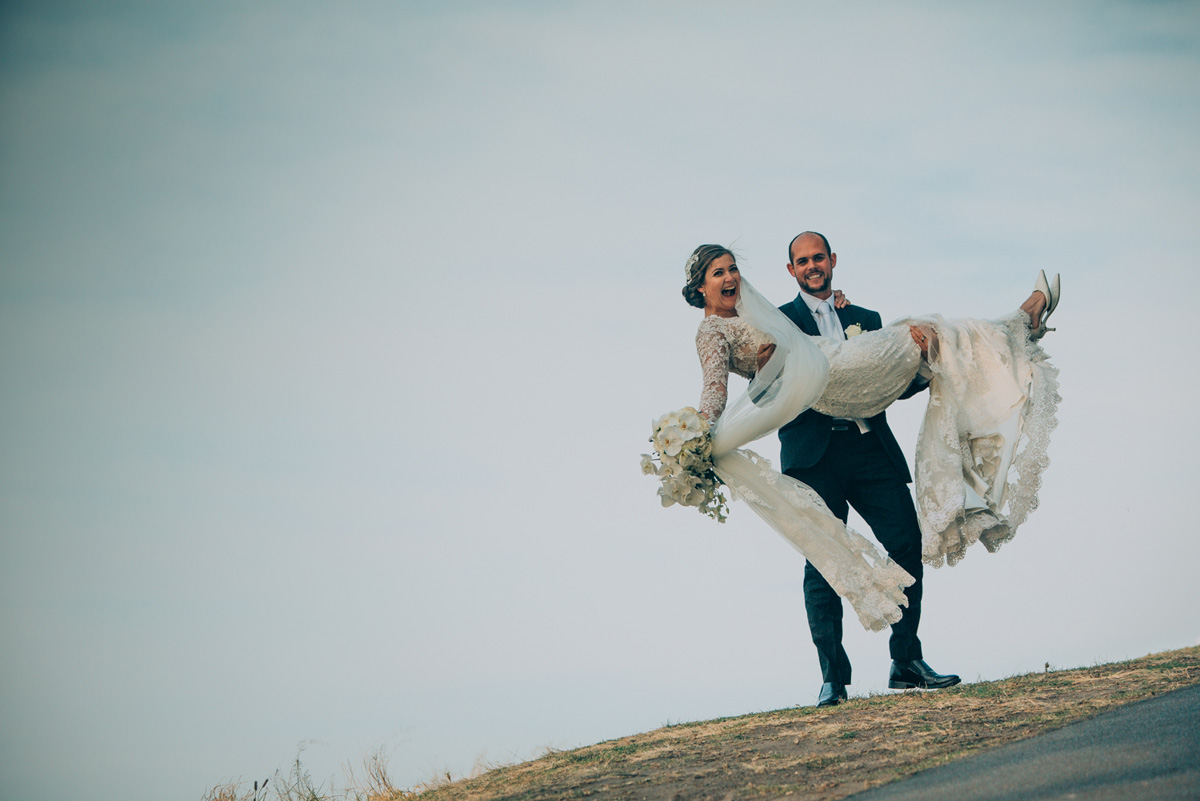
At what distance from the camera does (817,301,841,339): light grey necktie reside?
7074mm

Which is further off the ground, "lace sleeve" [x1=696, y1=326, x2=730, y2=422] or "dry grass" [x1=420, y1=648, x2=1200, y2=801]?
"lace sleeve" [x1=696, y1=326, x2=730, y2=422]

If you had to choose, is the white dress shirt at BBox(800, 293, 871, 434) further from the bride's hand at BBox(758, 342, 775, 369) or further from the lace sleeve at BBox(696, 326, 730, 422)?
the lace sleeve at BBox(696, 326, 730, 422)

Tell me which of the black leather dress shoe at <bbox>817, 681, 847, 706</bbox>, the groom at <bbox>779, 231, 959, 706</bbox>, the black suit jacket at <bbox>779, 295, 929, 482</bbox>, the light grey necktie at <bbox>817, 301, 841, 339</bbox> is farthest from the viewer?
the light grey necktie at <bbox>817, 301, 841, 339</bbox>

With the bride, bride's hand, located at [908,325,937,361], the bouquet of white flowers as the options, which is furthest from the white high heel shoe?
the bouquet of white flowers

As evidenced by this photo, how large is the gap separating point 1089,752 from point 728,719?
9.87ft

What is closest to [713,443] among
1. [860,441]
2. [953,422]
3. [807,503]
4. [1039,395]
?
[807,503]

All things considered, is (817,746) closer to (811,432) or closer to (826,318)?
(811,432)

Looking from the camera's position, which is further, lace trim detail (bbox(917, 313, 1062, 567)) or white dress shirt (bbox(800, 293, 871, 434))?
white dress shirt (bbox(800, 293, 871, 434))

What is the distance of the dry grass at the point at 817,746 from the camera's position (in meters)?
4.36

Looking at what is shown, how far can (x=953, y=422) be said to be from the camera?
21.9 ft

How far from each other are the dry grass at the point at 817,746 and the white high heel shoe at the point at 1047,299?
2215 mm

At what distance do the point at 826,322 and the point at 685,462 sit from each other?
1964 mm

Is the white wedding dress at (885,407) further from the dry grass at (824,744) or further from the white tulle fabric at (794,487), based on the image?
the dry grass at (824,744)

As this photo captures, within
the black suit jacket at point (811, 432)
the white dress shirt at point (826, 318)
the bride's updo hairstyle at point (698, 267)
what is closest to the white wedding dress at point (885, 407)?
the black suit jacket at point (811, 432)
